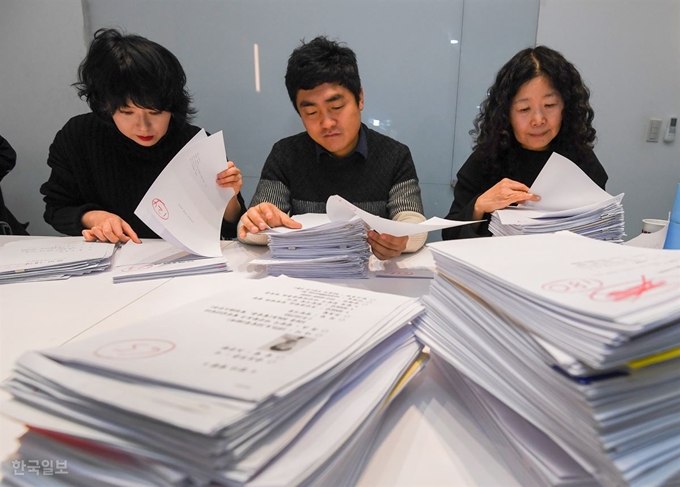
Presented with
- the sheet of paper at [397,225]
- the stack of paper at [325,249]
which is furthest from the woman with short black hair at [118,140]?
the sheet of paper at [397,225]

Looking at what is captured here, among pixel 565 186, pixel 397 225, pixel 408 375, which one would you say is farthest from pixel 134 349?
pixel 565 186

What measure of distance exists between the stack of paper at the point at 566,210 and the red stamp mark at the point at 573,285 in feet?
2.02

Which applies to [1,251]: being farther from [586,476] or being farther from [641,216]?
[641,216]

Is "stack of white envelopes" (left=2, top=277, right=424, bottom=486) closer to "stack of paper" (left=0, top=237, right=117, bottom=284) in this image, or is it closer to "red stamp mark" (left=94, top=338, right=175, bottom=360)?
"red stamp mark" (left=94, top=338, right=175, bottom=360)

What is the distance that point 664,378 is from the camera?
356 mm

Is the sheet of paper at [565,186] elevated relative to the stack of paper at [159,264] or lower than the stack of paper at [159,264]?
elevated

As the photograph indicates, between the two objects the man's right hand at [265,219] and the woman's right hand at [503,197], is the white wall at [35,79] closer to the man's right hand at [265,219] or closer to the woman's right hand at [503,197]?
the man's right hand at [265,219]

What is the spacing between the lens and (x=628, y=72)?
7.02ft

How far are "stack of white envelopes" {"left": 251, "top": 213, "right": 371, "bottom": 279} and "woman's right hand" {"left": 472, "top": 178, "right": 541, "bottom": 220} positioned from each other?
46cm

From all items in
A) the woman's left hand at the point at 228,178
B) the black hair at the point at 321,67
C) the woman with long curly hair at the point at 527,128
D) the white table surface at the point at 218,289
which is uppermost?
the black hair at the point at 321,67

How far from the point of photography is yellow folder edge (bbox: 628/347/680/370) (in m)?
0.33

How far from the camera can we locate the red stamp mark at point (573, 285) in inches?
15.4

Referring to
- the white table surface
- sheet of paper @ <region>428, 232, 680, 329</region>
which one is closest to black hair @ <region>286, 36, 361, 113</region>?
the white table surface

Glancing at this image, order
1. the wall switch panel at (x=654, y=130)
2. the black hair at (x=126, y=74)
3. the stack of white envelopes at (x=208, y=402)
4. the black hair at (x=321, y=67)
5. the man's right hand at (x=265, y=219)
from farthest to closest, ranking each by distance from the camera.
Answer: the wall switch panel at (x=654, y=130), the black hair at (x=321, y=67), the black hair at (x=126, y=74), the man's right hand at (x=265, y=219), the stack of white envelopes at (x=208, y=402)
